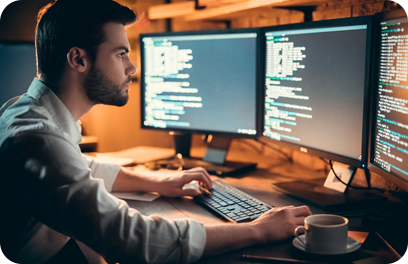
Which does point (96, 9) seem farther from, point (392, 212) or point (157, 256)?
point (392, 212)

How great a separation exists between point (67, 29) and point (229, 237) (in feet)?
2.18

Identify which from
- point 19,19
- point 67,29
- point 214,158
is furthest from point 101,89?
point 19,19

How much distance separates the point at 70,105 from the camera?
3.37 ft

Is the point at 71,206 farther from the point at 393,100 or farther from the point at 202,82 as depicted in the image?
the point at 202,82

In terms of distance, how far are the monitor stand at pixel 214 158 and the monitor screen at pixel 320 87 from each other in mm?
191

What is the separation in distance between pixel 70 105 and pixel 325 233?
71 cm

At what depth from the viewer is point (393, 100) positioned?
0.91 meters

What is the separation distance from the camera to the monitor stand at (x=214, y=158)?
1.49 meters

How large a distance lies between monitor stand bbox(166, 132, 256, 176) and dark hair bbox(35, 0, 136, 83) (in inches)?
26.7

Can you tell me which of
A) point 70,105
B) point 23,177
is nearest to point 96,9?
point 70,105

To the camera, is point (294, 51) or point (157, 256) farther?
point (294, 51)

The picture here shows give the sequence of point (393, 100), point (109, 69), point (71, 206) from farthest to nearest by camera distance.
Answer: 1. point (109, 69)
2. point (393, 100)
3. point (71, 206)

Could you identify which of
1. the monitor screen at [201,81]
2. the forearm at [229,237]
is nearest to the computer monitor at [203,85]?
the monitor screen at [201,81]

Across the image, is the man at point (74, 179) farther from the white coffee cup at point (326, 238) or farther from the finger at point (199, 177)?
the finger at point (199, 177)
